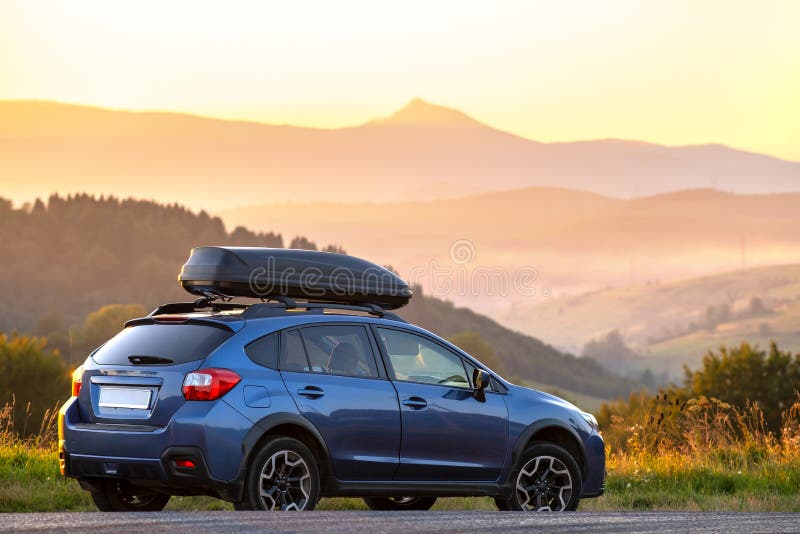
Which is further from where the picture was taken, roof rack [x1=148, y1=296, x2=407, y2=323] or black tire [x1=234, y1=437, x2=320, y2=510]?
roof rack [x1=148, y1=296, x2=407, y2=323]

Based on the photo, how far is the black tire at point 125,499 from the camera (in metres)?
10.2

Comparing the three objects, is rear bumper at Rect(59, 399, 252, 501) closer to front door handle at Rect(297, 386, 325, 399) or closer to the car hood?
front door handle at Rect(297, 386, 325, 399)

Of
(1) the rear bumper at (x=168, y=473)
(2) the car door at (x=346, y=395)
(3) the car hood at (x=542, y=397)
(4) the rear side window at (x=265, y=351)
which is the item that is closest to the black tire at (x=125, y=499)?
(1) the rear bumper at (x=168, y=473)

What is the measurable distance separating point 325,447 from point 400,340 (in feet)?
3.99

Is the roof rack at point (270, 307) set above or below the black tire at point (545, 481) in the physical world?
above

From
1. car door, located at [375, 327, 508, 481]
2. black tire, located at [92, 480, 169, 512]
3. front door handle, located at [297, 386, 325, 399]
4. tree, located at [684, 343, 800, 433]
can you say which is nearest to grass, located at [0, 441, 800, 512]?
black tire, located at [92, 480, 169, 512]

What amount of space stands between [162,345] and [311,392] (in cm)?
113

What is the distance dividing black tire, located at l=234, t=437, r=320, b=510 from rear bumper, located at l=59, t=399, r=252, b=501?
11cm

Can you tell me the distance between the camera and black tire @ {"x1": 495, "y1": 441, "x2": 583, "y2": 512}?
1098cm

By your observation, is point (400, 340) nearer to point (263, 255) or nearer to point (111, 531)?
point (263, 255)

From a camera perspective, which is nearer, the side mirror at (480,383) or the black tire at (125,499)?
the black tire at (125,499)

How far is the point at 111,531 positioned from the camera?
8023 mm

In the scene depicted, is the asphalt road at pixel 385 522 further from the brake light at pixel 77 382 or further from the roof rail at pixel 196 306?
the roof rail at pixel 196 306

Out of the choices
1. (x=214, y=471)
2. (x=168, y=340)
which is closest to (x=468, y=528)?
(x=214, y=471)
